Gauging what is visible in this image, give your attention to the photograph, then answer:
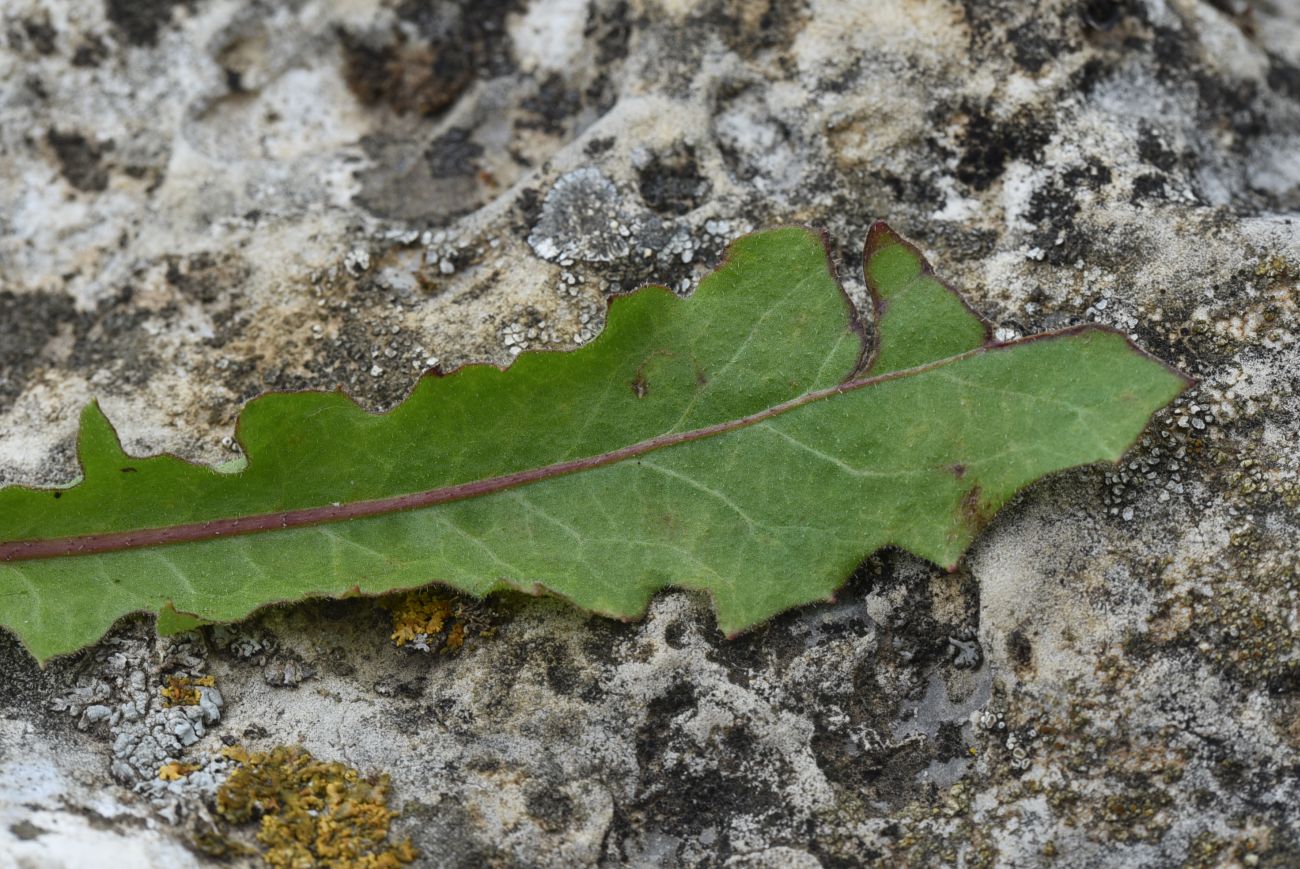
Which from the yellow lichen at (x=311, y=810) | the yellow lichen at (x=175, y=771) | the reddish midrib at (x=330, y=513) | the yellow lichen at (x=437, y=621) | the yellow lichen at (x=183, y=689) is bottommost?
the yellow lichen at (x=311, y=810)

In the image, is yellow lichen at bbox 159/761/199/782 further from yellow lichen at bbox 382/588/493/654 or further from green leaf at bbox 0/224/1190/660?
yellow lichen at bbox 382/588/493/654

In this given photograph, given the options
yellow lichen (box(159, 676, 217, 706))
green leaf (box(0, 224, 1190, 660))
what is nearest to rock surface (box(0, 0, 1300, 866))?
yellow lichen (box(159, 676, 217, 706))

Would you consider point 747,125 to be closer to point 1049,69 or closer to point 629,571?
point 1049,69

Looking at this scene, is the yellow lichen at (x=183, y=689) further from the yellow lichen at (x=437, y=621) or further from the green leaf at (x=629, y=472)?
the yellow lichen at (x=437, y=621)

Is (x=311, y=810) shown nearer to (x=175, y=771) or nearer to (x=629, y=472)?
(x=175, y=771)

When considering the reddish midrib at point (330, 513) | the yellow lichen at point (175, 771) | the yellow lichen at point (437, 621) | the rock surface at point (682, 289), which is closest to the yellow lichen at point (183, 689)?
the rock surface at point (682, 289)

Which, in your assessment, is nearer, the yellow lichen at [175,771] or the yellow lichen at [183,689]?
the yellow lichen at [175,771]
